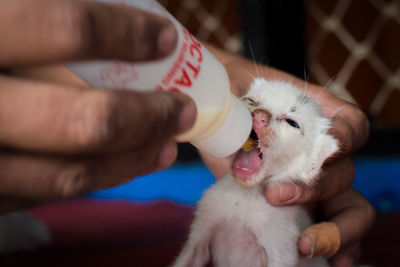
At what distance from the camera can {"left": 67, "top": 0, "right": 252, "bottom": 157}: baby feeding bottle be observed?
44cm

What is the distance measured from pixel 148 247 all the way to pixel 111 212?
1.57 feet

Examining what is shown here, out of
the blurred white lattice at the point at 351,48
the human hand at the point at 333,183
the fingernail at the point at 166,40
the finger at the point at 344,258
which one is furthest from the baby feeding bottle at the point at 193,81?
the blurred white lattice at the point at 351,48

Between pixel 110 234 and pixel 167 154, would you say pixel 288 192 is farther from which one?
pixel 110 234

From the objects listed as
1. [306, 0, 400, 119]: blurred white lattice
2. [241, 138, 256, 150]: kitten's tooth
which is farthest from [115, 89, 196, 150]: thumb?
[306, 0, 400, 119]: blurred white lattice

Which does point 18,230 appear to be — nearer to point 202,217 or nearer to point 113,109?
point 202,217

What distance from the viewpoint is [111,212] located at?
1566 mm

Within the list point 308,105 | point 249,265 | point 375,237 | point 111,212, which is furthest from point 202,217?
point 111,212

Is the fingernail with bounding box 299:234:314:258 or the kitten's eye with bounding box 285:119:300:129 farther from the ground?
the kitten's eye with bounding box 285:119:300:129

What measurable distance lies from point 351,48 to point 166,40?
215cm

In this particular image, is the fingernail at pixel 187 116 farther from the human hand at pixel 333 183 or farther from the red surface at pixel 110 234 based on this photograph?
the red surface at pixel 110 234

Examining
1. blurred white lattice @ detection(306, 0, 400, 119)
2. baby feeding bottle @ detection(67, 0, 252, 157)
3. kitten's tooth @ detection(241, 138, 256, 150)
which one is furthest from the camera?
blurred white lattice @ detection(306, 0, 400, 119)

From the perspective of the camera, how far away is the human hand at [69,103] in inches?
13.2

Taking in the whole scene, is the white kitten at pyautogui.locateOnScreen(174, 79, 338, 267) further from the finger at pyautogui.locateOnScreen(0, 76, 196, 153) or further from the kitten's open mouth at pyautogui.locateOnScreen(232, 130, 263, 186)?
the finger at pyautogui.locateOnScreen(0, 76, 196, 153)

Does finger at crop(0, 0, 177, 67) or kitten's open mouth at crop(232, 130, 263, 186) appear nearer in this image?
finger at crop(0, 0, 177, 67)
